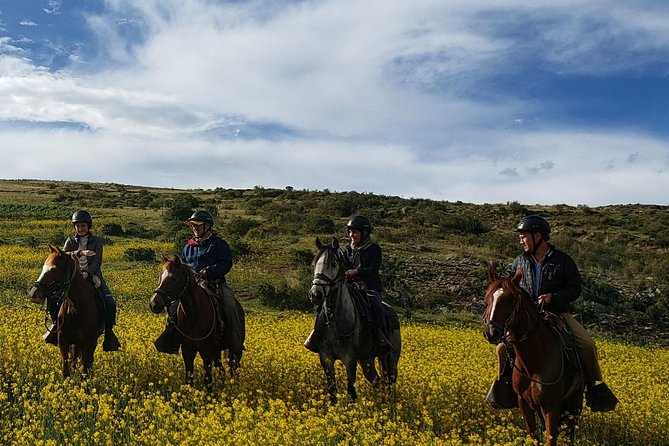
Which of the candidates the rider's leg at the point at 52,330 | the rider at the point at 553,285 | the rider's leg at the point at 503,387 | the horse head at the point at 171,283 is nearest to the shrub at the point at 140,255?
the rider's leg at the point at 52,330

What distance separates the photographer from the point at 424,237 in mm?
39531

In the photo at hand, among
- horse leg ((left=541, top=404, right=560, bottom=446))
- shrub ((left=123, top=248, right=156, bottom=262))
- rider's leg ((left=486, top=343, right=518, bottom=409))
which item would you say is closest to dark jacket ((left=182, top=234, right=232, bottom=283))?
rider's leg ((left=486, top=343, right=518, bottom=409))

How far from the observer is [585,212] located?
59.8m

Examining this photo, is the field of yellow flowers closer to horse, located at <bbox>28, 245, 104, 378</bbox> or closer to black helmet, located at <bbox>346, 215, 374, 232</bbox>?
horse, located at <bbox>28, 245, 104, 378</bbox>

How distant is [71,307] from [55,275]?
0.59 meters

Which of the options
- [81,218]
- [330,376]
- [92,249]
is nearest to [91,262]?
[92,249]

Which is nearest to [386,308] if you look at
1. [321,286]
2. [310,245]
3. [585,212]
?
[321,286]

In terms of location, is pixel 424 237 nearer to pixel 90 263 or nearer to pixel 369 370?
pixel 369 370

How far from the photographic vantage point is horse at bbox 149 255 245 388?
27.3 ft

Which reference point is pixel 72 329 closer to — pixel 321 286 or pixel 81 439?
pixel 81 439

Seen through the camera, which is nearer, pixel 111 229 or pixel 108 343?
pixel 108 343

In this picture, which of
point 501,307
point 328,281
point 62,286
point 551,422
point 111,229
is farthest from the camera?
point 111,229

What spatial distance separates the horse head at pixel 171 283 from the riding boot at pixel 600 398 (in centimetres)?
556

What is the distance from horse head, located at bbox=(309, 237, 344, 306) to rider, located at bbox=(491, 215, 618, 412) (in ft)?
7.38
